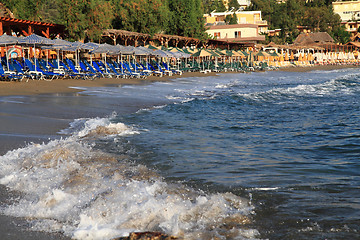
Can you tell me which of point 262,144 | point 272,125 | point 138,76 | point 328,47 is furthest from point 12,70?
point 328,47

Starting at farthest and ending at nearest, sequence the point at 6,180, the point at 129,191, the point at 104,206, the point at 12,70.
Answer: the point at 12,70, the point at 6,180, the point at 129,191, the point at 104,206

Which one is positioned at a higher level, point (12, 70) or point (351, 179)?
point (12, 70)

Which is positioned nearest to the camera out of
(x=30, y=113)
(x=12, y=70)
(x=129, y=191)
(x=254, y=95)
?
(x=129, y=191)

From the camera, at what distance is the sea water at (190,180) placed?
125 inches

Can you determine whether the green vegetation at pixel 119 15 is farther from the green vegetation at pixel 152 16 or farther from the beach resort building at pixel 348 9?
the beach resort building at pixel 348 9

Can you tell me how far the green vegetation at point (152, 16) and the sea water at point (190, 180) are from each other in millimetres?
20153

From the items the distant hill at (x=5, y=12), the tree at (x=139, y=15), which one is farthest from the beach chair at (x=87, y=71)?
the tree at (x=139, y=15)

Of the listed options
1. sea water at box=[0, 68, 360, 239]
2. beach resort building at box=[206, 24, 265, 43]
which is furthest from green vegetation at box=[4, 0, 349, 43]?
sea water at box=[0, 68, 360, 239]

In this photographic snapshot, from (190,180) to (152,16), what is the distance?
36.1m

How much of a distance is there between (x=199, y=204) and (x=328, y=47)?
73516 millimetres

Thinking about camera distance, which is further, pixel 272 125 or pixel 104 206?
pixel 272 125

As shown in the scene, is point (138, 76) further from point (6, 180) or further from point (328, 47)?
point (328, 47)

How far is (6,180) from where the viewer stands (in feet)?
14.0

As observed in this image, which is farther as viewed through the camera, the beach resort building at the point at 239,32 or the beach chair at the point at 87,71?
the beach resort building at the point at 239,32
